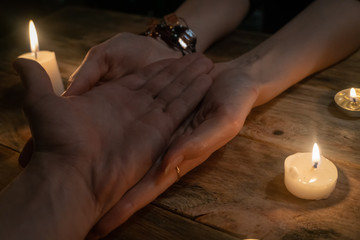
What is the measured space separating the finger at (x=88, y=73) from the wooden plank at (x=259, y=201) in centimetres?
46

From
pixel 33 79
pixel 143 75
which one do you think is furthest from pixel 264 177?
pixel 33 79

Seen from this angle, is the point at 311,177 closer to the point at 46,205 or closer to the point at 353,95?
the point at 353,95

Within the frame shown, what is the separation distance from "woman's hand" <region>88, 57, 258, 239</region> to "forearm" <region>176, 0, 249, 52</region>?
1.77 ft

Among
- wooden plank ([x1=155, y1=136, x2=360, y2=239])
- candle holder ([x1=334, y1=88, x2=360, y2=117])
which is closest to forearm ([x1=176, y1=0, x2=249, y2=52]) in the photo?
candle holder ([x1=334, y1=88, x2=360, y2=117])

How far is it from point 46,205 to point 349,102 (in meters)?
0.97

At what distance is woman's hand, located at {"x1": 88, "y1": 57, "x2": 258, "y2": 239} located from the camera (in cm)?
88

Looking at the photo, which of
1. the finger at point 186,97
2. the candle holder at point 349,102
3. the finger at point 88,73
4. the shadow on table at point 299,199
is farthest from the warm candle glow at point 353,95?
the finger at point 88,73

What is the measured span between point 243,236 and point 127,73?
798 mm

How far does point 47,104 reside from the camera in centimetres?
96

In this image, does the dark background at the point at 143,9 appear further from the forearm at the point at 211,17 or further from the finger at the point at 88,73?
the finger at the point at 88,73

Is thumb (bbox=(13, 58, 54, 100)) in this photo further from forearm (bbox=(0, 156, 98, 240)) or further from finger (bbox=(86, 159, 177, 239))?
finger (bbox=(86, 159, 177, 239))

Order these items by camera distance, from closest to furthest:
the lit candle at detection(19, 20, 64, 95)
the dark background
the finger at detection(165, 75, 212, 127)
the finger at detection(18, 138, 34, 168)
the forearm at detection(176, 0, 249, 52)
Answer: the finger at detection(18, 138, 34, 168)
the finger at detection(165, 75, 212, 127)
the lit candle at detection(19, 20, 64, 95)
the forearm at detection(176, 0, 249, 52)
the dark background

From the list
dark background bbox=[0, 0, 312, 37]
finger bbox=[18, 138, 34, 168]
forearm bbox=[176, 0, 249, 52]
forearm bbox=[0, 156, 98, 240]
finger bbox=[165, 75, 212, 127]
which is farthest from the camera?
dark background bbox=[0, 0, 312, 37]

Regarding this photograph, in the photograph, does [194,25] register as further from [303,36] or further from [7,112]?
[7,112]
